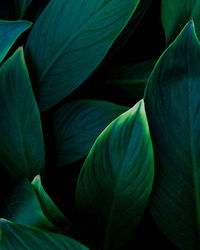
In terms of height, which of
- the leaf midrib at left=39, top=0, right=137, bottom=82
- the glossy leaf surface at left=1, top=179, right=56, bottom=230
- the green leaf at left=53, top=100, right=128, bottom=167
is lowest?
the glossy leaf surface at left=1, top=179, right=56, bottom=230

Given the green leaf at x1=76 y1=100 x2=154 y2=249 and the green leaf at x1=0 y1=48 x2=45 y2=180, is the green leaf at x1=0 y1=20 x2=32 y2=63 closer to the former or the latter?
the green leaf at x1=0 y1=48 x2=45 y2=180

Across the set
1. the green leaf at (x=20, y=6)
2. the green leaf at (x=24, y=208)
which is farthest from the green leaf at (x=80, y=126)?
the green leaf at (x=20, y=6)

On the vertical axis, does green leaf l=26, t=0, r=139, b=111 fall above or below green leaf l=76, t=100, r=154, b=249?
above

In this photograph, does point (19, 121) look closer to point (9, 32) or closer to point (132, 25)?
point (9, 32)

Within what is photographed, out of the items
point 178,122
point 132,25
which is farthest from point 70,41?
point 178,122

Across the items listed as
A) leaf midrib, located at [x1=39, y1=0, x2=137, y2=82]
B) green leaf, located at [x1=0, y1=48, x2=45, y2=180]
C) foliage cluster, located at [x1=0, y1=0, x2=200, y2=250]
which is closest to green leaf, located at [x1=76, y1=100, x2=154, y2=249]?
foliage cluster, located at [x1=0, y1=0, x2=200, y2=250]

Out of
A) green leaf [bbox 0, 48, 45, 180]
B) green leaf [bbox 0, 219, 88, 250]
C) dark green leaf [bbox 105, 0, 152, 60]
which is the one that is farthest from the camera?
dark green leaf [bbox 105, 0, 152, 60]
